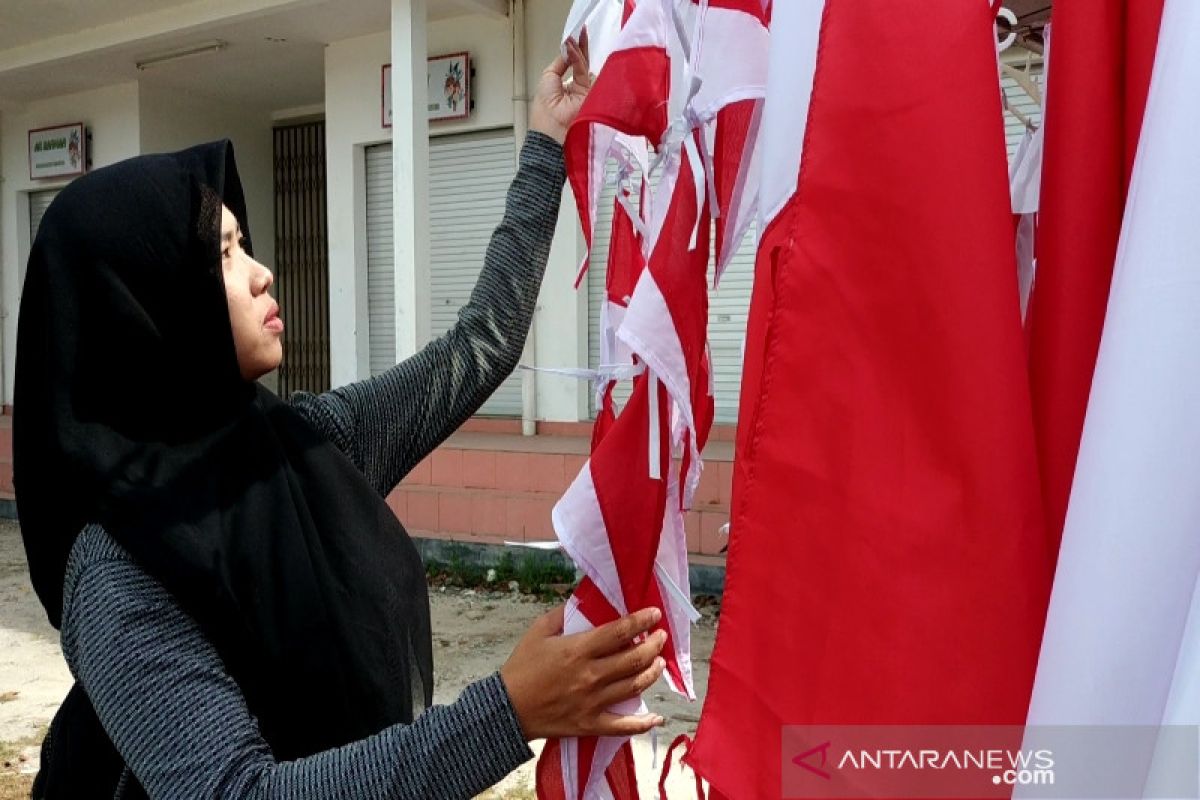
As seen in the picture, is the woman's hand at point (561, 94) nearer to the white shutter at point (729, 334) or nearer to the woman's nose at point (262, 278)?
the woman's nose at point (262, 278)

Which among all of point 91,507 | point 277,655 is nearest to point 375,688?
point 277,655

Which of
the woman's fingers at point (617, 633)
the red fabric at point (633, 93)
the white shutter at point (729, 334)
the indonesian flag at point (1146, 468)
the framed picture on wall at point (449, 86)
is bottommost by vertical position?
the white shutter at point (729, 334)

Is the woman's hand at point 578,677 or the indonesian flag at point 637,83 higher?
the indonesian flag at point 637,83

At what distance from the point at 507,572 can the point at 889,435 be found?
5.03m

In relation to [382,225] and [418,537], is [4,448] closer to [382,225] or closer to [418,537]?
[382,225]

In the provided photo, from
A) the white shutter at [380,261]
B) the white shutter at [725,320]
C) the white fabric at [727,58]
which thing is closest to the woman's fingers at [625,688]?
the white fabric at [727,58]

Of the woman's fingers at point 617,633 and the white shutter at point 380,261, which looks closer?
the woman's fingers at point 617,633

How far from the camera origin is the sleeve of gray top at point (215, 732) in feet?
3.32

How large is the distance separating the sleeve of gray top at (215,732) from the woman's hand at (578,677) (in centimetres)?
2

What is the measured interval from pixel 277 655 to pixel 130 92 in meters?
8.75

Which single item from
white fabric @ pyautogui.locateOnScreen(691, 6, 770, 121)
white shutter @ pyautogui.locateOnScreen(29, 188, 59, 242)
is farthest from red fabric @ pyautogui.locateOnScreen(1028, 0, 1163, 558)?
white shutter @ pyautogui.locateOnScreen(29, 188, 59, 242)

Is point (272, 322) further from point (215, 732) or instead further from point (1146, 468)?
point (1146, 468)

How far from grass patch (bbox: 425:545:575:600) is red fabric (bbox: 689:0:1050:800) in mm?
4452

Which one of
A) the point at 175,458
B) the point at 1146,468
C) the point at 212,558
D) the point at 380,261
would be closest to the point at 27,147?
the point at 380,261
